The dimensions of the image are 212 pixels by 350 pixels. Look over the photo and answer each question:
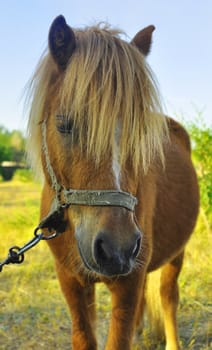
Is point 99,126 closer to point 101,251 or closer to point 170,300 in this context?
point 101,251

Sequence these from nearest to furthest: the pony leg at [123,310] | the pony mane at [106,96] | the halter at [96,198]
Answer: the halter at [96,198] < the pony mane at [106,96] < the pony leg at [123,310]

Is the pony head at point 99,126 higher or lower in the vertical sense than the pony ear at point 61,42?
lower

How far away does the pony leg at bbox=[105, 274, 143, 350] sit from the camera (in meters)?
2.07

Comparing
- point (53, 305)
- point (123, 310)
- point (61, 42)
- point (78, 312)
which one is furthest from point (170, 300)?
point (61, 42)

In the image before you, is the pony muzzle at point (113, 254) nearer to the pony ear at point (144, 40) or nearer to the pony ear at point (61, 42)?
the pony ear at point (61, 42)

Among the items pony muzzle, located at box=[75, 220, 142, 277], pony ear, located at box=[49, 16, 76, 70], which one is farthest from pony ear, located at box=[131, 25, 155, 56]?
pony muzzle, located at box=[75, 220, 142, 277]

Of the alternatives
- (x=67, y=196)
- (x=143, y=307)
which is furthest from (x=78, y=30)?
(x=143, y=307)

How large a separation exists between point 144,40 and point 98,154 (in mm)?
944

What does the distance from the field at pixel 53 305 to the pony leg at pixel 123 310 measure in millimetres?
1239

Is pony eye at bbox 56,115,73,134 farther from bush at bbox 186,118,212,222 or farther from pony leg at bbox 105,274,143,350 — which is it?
bush at bbox 186,118,212,222

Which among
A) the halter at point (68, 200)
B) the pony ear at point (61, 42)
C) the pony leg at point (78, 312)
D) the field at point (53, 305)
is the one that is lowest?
the field at point (53, 305)

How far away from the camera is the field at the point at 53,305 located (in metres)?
3.44

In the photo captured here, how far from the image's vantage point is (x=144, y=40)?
226 cm

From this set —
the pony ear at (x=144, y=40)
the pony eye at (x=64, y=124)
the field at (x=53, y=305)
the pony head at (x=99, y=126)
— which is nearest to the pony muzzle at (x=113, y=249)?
the pony head at (x=99, y=126)
